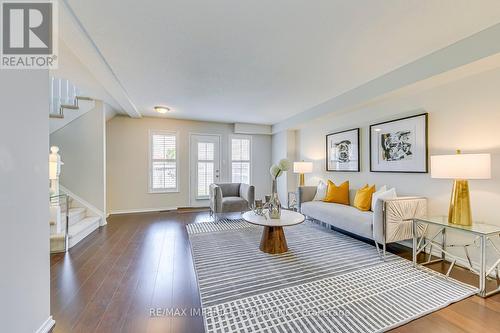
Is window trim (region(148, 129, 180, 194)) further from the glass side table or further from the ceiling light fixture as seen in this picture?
the glass side table

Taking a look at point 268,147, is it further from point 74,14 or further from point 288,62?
point 74,14

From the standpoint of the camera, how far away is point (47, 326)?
1.47 meters

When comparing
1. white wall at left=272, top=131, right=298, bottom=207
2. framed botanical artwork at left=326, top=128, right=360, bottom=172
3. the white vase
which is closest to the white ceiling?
framed botanical artwork at left=326, top=128, right=360, bottom=172

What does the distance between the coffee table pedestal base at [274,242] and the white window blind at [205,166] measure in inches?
135

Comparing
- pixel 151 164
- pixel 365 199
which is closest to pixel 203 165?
pixel 151 164

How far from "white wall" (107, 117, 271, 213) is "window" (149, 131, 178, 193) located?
0.13 meters

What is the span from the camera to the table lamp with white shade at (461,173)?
203 centimetres

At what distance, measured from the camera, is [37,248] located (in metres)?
1.40

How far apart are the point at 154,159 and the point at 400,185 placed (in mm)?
5269

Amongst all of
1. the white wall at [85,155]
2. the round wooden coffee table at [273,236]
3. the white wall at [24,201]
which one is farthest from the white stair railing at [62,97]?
the round wooden coffee table at [273,236]

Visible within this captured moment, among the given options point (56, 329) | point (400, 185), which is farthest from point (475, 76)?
point (56, 329)

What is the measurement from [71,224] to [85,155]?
129 centimetres

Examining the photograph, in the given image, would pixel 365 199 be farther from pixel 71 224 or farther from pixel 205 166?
pixel 71 224

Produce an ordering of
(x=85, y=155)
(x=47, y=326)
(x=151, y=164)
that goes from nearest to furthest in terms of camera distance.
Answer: (x=47, y=326), (x=85, y=155), (x=151, y=164)
